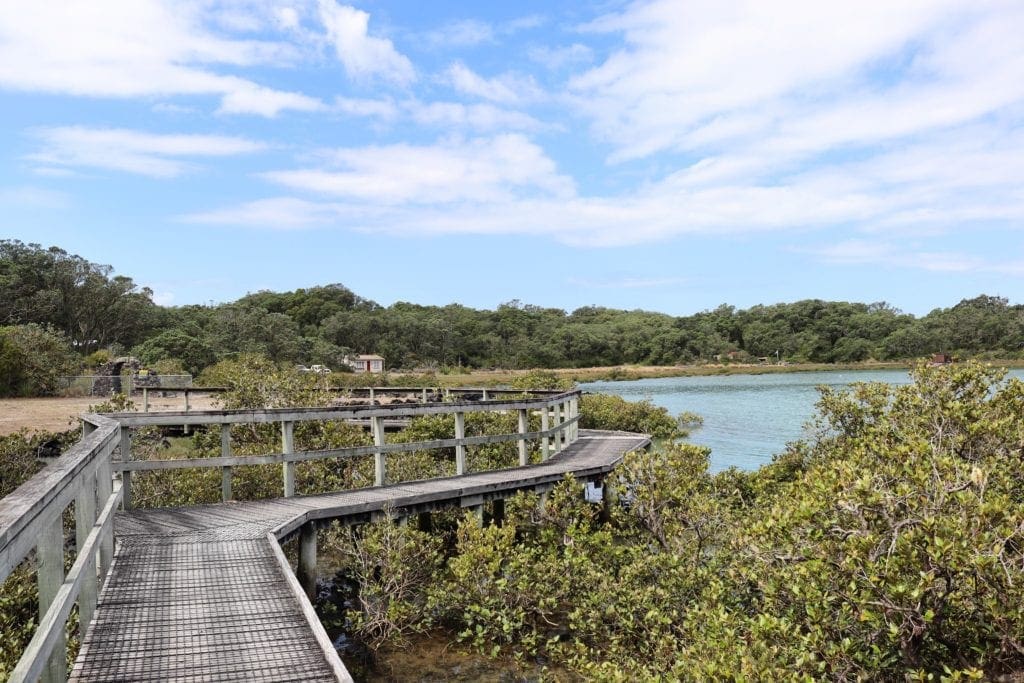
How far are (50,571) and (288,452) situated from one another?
491cm

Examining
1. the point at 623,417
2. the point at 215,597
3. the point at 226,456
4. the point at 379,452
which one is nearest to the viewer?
the point at 215,597

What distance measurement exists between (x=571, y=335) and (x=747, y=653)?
111 metres

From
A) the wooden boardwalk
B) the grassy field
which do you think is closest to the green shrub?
the wooden boardwalk

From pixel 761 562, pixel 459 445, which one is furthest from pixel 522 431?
pixel 761 562

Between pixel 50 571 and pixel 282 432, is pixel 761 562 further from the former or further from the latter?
pixel 282 432

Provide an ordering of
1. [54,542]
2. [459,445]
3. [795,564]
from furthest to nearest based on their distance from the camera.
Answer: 1. [459,445]
2. [795,564]
3. [54,542]

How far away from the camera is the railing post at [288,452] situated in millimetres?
8539

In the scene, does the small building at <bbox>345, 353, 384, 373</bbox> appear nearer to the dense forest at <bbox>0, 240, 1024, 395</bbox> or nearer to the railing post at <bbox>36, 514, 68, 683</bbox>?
the dense forest at <bbox>0, 240, 1024, 395</bbox>

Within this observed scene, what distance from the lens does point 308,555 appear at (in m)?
8.12

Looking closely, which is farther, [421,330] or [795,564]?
[421,330]

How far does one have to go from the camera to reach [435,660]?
7.71 meters

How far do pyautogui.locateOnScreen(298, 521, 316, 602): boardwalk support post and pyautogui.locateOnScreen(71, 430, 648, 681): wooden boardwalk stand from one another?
16cm

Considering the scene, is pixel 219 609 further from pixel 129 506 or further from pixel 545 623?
pixel 545 623

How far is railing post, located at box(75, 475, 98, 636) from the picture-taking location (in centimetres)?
466
